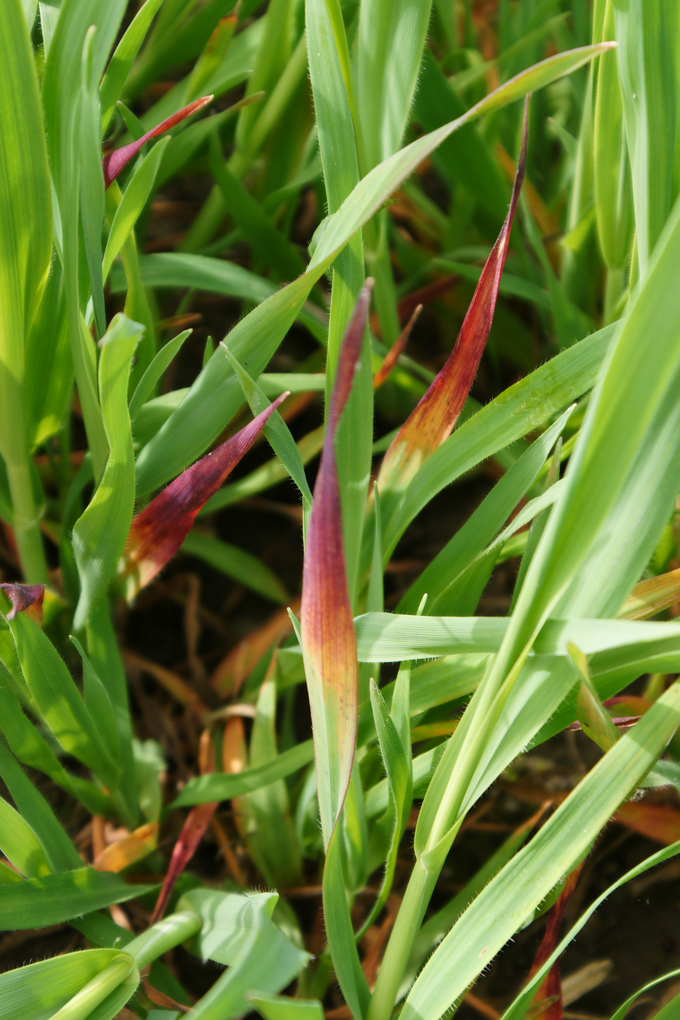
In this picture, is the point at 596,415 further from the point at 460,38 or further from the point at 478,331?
the point at 460,38

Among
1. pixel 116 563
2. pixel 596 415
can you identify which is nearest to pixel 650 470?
pixel 596 415

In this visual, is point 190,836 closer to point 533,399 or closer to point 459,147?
point 533,399

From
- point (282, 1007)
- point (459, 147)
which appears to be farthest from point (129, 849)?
point (459, 147)

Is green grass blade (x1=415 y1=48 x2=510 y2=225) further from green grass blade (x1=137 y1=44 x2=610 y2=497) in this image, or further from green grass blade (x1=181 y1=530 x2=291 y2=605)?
green grass blade (x1=181 y1=530 x2=291 y2=605)

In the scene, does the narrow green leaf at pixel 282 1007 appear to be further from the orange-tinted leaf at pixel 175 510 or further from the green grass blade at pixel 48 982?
the orange-tinted leaf at pixel 175 510

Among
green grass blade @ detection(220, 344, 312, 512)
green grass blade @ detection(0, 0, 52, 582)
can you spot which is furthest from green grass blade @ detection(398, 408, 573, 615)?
green grass blade @ detection(0, 0, 52, 582)

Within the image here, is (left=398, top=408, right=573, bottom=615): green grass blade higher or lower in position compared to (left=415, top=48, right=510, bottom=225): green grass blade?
lower

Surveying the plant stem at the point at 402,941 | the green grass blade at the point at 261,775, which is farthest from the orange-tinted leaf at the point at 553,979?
the green grass blade at the point at 261,775
